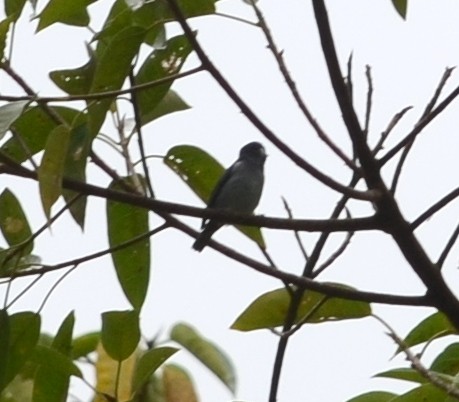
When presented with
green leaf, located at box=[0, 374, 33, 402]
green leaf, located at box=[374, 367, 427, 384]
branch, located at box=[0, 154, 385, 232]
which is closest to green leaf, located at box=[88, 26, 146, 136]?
branch, located at box=[0, 154, 385, 232]

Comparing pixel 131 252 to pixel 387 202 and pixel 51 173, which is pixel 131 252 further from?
pixel 387 202

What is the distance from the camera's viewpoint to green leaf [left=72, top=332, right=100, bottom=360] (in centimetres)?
208

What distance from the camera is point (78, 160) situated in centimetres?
140

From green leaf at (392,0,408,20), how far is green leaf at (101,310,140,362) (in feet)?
2.11

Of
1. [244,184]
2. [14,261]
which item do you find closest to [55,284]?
[14,261]

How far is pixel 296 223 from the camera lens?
51.6 inches

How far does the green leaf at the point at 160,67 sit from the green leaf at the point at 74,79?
0.07 metres

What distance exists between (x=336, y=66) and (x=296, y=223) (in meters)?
0.20

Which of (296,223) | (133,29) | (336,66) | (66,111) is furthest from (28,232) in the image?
(336,66)

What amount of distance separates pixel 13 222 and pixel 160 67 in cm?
38

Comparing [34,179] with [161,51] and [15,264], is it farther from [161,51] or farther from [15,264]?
[161,51]

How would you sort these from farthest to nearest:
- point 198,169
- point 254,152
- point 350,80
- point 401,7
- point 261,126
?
point 254,152
point 198,169
point 401,7
point 350,80
point 261,126

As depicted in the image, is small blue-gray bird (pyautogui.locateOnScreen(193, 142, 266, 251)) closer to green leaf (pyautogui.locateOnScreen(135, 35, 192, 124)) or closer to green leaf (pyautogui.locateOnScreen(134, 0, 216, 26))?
green leaf (pyautogui.locateOnScreen(135, 35, 192, 124))

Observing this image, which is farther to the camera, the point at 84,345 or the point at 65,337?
the point at 84,345
